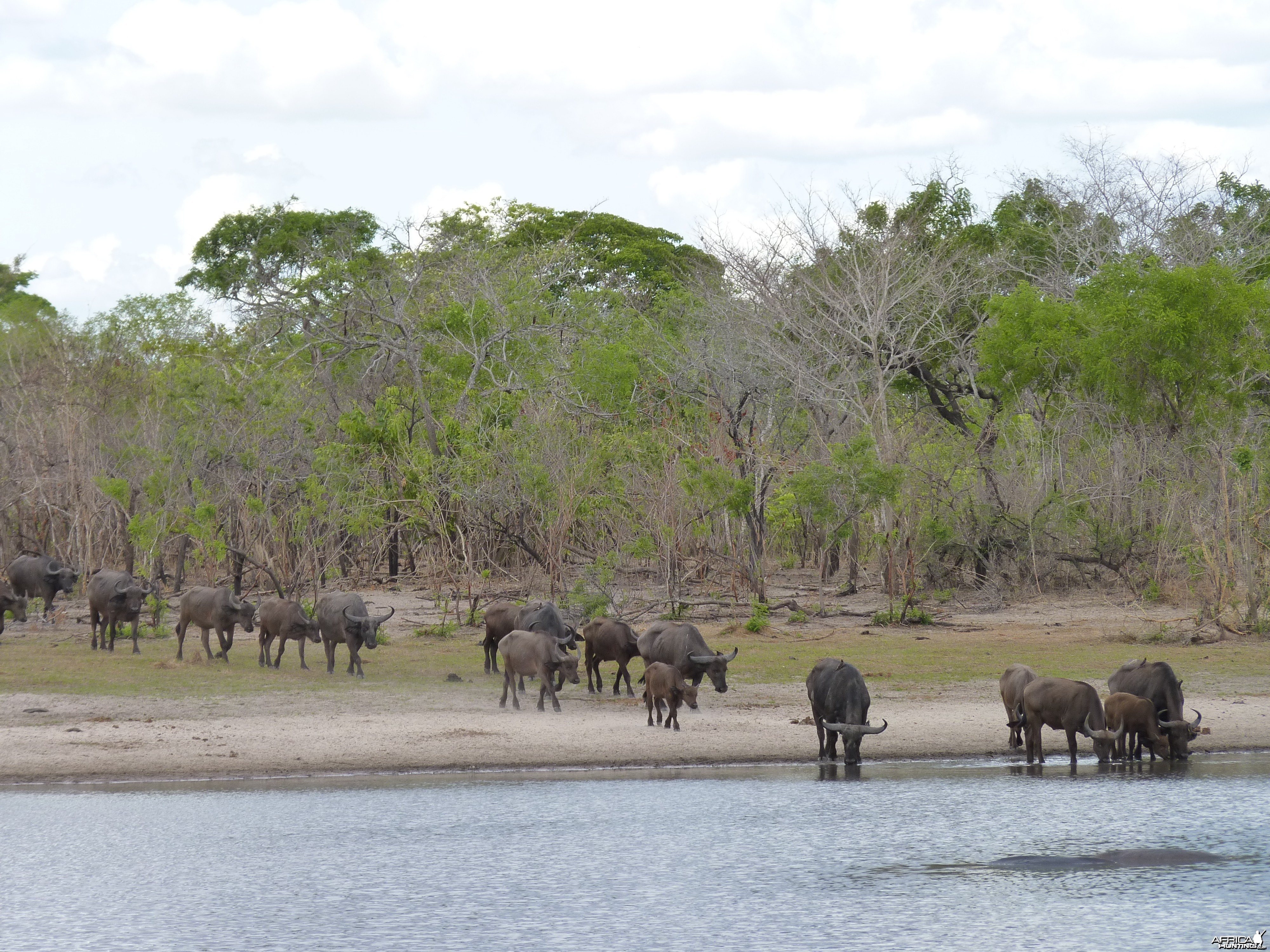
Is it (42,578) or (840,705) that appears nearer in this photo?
(840,705)

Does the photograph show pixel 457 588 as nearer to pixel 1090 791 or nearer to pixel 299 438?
pixel 299 438

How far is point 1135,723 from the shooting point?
591 inches

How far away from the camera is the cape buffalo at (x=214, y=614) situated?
19.8 metres

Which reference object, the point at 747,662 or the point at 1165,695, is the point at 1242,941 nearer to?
the point at 1165,695

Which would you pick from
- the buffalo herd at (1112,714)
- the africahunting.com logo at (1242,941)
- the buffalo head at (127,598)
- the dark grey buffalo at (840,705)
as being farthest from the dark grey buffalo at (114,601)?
the africahunting.com logo at (1242,941)

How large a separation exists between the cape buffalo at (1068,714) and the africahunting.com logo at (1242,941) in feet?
15.7

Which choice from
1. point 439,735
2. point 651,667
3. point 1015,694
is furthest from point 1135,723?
point 439,735

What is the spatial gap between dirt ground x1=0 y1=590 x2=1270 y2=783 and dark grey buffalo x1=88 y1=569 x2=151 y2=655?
0.46 metres

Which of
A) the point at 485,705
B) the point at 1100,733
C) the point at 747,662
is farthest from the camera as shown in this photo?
the point at 747,662

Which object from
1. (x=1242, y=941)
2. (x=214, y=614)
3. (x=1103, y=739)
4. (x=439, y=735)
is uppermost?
(x=214, y=614)

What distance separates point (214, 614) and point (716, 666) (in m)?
7.05

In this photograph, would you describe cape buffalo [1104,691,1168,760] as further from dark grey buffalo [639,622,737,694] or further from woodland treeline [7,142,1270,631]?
woodland treeline [7,142,1270,631]

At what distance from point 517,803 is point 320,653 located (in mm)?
9370

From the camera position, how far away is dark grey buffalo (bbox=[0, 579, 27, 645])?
74.7 ft
